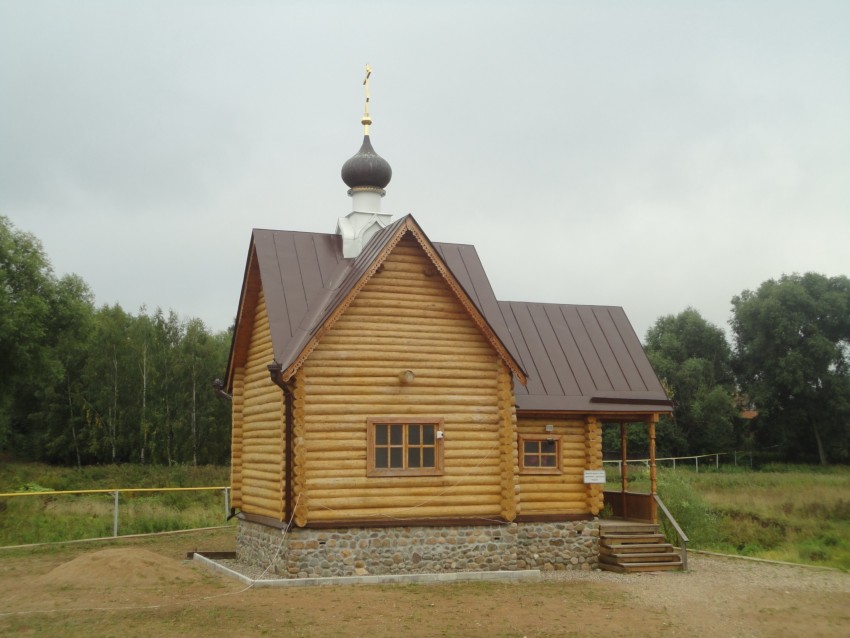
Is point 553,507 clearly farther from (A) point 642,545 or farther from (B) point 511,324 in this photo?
(B) point 511,324

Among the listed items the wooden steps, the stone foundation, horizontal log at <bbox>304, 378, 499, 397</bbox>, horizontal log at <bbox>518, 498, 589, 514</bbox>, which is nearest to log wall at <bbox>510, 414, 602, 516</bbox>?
horizontal log at <bbox>518, 498, 589, 514</bbox>

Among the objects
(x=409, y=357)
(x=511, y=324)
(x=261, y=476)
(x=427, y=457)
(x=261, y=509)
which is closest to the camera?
(x=427, y=457)

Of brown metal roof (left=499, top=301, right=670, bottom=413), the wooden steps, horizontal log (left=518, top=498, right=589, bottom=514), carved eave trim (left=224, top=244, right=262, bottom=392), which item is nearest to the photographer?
the wooden steps

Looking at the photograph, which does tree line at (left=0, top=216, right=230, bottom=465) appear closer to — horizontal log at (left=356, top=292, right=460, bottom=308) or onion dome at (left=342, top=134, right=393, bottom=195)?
onion dome at (left=342, top=134, right=393, bottom=195)

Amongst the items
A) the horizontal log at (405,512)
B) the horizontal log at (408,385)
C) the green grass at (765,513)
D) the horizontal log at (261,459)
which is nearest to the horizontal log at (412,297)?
the horizontal log at (408,385)

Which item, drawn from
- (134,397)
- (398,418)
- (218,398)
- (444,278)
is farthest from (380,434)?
(134,397)

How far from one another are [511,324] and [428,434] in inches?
170

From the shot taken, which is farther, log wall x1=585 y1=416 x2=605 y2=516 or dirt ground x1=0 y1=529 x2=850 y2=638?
log wall x1=585 y1=416 x2=605 y2=516

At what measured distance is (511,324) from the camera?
767 inches

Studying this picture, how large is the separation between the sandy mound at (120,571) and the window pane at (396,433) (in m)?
4.14

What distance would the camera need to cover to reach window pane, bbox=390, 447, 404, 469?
15.8m

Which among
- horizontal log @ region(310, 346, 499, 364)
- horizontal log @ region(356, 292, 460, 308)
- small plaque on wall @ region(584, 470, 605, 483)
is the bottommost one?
small plaque on wall @ region(584, 470, 605, 483)

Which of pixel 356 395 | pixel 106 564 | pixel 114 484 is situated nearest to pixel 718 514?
pixel 356 395

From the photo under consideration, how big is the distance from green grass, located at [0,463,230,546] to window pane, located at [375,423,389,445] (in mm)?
9796
